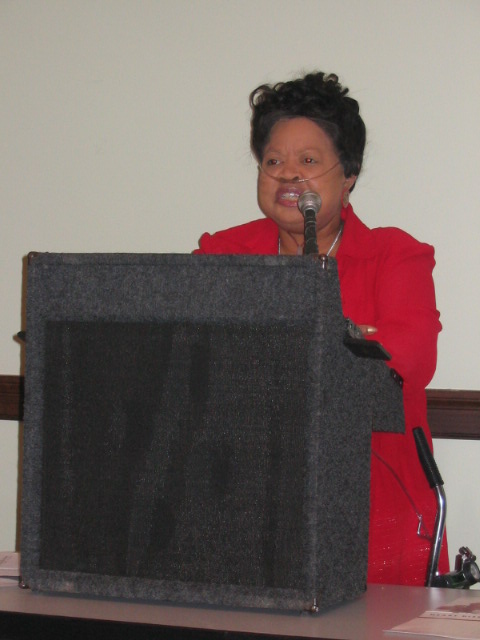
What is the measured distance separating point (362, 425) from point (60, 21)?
5.32 feet

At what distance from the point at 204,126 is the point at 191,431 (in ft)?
4.55

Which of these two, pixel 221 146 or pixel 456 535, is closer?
pixel 456 535

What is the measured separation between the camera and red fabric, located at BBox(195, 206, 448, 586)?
1407mm

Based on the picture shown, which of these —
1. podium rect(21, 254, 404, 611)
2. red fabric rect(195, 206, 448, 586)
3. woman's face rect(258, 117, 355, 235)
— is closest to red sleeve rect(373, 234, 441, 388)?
red fabric rect(195, 206, 448, 586)

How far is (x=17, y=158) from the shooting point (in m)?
2.29

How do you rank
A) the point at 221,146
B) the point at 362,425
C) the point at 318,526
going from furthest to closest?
the point at 221,146, the point at 362,425, the point at 318,526

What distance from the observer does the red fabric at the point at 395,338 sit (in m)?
1.41

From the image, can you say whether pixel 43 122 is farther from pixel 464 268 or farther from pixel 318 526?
pixel 318 526

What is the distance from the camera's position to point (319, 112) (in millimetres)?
1755

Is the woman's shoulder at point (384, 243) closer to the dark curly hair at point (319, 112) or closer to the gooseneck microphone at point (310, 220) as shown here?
the dark curly hair at point (319, 112)

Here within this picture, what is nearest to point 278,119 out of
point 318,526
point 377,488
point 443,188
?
point 443,188

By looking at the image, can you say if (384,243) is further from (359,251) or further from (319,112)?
(319,112)

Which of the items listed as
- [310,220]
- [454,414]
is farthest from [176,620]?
[454,414]

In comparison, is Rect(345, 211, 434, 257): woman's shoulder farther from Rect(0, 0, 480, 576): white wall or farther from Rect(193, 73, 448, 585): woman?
Rect(0, 0, 480, 576): white wall
